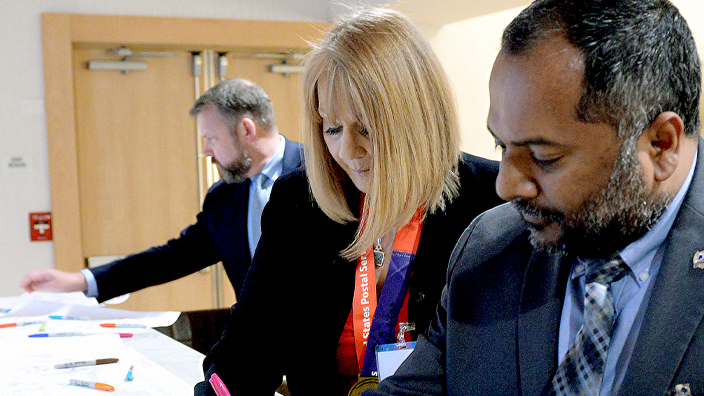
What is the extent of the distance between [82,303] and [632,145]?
235cm

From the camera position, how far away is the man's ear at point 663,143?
90cm

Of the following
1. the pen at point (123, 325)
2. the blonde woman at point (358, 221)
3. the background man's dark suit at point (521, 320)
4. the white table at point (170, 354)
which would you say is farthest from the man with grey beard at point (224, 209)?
the background man's dark suit at point (521, 320)

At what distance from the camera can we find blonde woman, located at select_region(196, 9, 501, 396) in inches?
55.9

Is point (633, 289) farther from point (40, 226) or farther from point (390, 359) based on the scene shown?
point (40, 226)

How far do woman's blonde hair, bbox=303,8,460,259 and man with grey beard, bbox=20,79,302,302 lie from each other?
3.98ft

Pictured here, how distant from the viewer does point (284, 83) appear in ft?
15.5

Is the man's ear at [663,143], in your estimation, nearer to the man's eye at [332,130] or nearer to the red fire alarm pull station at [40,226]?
the man's eye at [332,130]

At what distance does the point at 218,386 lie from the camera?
4.63ft

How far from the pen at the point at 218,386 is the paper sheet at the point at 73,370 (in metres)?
0.28

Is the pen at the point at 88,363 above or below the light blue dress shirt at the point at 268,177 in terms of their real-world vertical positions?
below

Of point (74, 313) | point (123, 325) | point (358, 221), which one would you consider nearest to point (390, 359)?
point (358, 221)

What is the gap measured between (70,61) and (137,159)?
747 mm

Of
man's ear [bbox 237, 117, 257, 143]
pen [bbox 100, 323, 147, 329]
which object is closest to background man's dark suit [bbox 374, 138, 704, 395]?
pen [bbox 100, 323, 147, 329]

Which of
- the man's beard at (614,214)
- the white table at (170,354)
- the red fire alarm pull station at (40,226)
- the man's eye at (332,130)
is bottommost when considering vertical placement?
the white table at (170,354)
